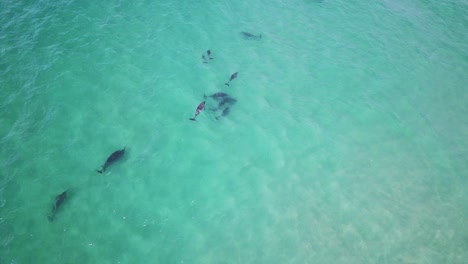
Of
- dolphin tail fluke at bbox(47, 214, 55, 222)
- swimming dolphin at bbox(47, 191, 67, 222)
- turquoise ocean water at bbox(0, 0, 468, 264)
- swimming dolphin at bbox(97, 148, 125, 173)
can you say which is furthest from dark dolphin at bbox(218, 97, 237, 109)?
dolphin tail fluke at bbox(47, 214, 55, 222)

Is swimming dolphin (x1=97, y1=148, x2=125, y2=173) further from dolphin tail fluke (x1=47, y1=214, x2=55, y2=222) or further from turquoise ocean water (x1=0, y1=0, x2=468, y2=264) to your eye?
dolphin tail fluke (x1=47, y1=214, x2=55, y2=222)

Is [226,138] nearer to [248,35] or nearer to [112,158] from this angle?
[112,158]

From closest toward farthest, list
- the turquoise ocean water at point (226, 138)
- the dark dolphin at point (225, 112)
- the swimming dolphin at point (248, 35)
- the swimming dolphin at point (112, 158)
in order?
1. the turquoise ocean water at point (226, 138)
2. the swimming dolphin at point (112, 158)
3. the dark dolphin at point (225, 112)
4. the swimming dolphin at point (248, 35)

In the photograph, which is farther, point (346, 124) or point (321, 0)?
point (321, 0)

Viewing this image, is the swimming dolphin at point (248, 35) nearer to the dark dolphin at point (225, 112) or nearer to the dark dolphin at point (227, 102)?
the dark dolphin at point (227, 102)

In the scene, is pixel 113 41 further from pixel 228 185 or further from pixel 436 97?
pixel 436 97

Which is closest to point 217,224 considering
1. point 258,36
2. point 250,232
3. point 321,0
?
point 250,232

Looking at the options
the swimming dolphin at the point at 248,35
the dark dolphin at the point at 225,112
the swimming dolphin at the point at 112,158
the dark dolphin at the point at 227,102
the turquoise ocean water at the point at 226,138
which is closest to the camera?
the turquoise ocean water at the point at 226,138

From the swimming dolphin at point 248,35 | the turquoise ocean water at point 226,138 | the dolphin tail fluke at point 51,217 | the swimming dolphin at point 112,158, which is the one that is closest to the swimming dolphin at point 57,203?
the dolphin tail fluke at point 51,217
